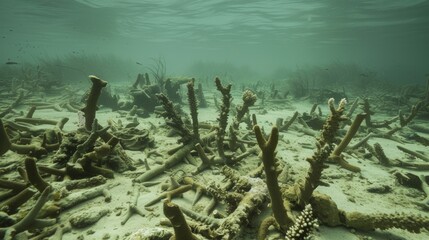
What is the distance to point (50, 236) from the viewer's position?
2875mm

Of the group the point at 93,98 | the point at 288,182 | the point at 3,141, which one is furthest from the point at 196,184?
the point at 3,141

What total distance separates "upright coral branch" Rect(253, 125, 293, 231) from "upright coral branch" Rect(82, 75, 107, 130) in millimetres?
3537

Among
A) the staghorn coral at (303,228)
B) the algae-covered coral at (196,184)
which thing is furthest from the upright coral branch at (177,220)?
the staghorn coral at (303,228)

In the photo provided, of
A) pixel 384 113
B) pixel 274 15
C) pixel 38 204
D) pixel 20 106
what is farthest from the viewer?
pixel 274 15

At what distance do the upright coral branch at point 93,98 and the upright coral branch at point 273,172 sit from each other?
3537 mm

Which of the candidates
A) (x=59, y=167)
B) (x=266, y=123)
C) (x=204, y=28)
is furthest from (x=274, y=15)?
(x=59, y=167)

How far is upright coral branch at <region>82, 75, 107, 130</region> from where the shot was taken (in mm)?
4703

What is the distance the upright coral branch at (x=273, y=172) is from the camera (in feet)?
7.95

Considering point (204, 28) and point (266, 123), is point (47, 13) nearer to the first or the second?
point (204, 28)

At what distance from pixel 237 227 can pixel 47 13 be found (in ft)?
127

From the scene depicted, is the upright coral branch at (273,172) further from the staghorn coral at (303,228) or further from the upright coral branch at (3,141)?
the upright coral branch at (3,141)

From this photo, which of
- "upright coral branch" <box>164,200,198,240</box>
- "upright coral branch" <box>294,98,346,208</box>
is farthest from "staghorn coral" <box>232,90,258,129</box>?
"upright coral branch" <box>164,200,198,240</box>

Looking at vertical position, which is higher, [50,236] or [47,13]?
[47,13]

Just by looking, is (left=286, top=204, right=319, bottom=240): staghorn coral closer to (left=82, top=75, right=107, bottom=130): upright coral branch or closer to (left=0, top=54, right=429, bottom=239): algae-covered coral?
(left=0, top=54, right=429, bottom=239): algae-covered coral
